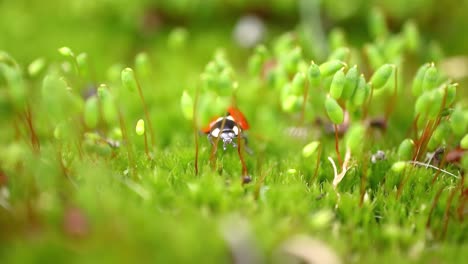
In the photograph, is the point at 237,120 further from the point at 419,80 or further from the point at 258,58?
the point at 419,80

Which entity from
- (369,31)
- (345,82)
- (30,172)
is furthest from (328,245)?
(369,31)

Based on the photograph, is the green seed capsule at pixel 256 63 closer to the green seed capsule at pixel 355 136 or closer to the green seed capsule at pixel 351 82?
the green seed capsule at pixel 351 82

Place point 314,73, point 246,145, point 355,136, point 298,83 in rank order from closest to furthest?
point 355,136 < point 314,73 < point 298,83 < point 246,145

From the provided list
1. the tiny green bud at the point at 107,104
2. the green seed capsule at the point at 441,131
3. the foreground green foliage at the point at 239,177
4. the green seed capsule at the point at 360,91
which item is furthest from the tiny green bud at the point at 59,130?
the green seed capsule at the point at 441,131

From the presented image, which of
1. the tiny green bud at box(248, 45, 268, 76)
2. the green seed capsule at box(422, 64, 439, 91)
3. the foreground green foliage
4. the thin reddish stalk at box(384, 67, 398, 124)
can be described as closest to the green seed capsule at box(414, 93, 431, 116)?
the foreground green foliage

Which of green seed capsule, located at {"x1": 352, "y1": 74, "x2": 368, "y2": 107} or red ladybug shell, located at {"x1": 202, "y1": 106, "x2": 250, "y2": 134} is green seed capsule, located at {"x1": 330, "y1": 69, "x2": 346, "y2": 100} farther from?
red ladybug shell, located at {"x1": 202, "y1": 106, "x2": 250, "y2": 134}

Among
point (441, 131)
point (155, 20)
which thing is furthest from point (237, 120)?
point (155, 20)

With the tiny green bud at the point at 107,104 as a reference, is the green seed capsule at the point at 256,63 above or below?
above
